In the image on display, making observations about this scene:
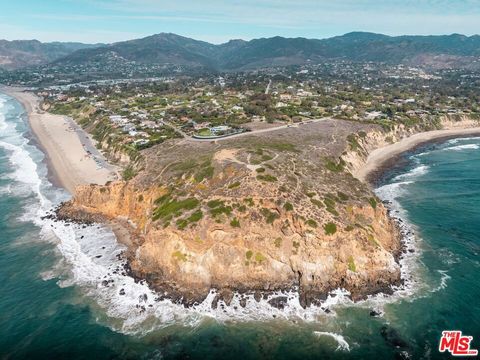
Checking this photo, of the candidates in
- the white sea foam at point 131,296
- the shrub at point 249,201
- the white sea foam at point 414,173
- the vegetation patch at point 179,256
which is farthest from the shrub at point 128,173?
the white sea foam at point 414,173

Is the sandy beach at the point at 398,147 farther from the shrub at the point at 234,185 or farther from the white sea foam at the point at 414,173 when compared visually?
the shrub at the point at 234,185

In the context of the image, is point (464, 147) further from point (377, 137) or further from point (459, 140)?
point (377, 137)

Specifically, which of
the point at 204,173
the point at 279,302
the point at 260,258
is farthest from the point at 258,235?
the point at 204,173

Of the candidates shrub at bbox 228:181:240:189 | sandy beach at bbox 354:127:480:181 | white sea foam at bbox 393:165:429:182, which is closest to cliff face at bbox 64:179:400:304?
shrub at bbox 228:181:240:189

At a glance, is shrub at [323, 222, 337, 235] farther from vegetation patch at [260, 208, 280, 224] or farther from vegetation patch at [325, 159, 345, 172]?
vegetation patch at [325, 159, 345, 172]

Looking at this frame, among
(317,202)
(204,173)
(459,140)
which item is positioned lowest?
(459,140)

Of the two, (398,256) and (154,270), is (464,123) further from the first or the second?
(154,270)
